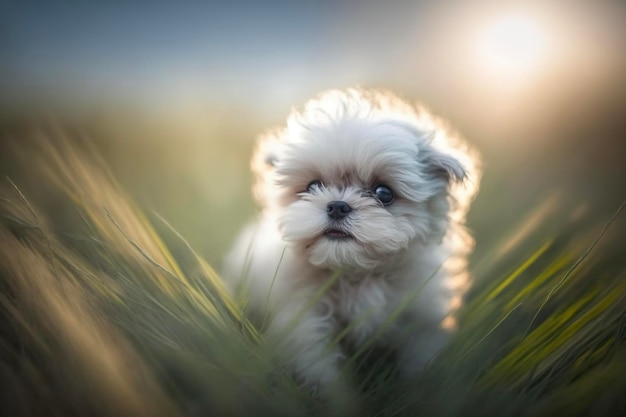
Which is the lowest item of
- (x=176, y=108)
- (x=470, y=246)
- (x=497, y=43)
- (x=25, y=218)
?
(x=470, y=246)

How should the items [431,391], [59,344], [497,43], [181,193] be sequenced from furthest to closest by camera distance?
[181,193] < [497,43] < [431,391] < [59,344]

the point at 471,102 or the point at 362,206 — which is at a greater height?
the point at 471,102

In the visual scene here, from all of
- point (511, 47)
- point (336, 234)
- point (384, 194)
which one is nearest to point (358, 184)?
point (384, 194)

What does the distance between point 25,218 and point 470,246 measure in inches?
61.6

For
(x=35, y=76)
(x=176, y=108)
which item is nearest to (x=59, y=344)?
(x=35, y=76)

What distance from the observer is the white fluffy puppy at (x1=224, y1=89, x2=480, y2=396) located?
144 centimetres

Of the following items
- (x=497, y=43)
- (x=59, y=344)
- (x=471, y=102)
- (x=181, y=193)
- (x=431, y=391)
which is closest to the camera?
(x=59, y=344)

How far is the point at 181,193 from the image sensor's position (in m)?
2.19

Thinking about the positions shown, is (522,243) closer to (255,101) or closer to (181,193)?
(255,101)

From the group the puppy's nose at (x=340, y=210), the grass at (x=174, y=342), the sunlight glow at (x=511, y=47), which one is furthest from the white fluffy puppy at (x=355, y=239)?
the sunlight glow at (x=511, y=47)

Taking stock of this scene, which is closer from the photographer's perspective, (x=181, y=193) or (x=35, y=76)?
(x=35, y=76)

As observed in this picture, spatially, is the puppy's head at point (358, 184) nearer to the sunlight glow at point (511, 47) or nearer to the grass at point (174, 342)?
the grass at point (174, 342)

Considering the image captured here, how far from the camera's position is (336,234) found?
1458 mm

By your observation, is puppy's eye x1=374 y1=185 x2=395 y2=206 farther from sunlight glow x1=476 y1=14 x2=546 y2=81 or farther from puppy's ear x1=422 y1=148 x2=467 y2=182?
sunlight glow x1=476 y1=14 x2=546 y2=81
